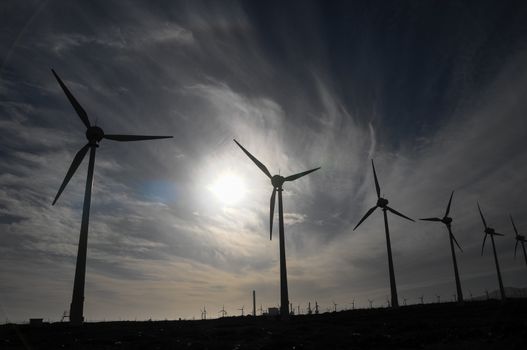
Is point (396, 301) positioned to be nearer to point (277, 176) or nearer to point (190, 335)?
point (277, 176)

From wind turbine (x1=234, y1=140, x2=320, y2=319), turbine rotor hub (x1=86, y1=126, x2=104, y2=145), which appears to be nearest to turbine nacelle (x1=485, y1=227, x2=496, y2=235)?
wind turbine (x1=234, y1=140, x2=320, y2=319)

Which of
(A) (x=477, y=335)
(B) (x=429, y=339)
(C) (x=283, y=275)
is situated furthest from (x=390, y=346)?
(C) (x=283, y=275)

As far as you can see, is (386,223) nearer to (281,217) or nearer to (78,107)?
(281,217)

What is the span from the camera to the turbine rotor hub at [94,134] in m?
73.2

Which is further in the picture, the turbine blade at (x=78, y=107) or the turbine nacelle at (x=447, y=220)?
the turbine nacelle at (x=447, y=220)

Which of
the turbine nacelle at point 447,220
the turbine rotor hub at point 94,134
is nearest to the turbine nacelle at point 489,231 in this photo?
the turbine nacelle at point 447,220

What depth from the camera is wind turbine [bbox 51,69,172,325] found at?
57969mm

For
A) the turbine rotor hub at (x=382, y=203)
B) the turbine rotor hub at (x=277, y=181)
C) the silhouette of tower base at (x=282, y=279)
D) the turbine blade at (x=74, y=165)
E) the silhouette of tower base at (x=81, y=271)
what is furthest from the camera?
the turbine rotor hub at (x=382, y=203)

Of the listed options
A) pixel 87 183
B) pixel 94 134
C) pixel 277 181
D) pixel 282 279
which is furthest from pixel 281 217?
pixel 94 134

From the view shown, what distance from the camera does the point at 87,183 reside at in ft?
221

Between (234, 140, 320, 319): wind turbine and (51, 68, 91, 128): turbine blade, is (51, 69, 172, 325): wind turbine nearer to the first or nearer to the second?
(51, 68, 91, 128): turbine blade

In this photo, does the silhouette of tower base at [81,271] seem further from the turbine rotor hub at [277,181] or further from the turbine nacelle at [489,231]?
the turbine nacelle at [489,231]

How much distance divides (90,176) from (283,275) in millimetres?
39074

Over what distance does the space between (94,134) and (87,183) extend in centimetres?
1076
